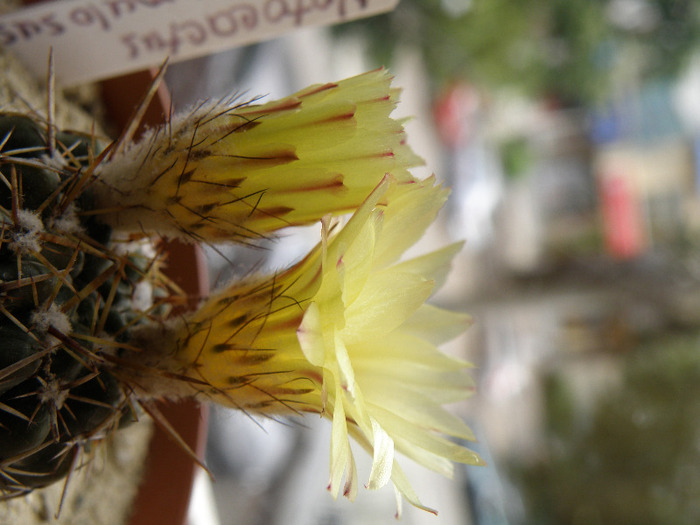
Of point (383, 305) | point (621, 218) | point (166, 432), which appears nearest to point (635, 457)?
A: point (621, 218)

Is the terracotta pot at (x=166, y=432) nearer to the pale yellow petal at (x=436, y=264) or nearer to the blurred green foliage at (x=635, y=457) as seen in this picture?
the pale yellow petal at (x=436, y=264)

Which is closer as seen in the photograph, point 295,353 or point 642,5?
point 295,353

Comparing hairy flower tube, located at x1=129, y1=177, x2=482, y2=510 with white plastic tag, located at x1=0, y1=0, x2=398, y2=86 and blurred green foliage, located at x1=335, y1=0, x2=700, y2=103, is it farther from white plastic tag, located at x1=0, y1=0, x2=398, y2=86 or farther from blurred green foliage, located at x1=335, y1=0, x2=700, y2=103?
blurred green foliage, located at x1=335, y1=0, x2=700, y2=103

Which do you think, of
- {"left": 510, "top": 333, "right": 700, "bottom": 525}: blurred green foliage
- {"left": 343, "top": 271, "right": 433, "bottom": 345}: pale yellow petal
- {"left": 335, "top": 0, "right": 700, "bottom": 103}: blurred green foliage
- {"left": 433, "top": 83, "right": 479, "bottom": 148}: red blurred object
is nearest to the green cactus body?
{"left": 343, "top": 271, "right": 433, "bottom": 345}: pale yellow petal

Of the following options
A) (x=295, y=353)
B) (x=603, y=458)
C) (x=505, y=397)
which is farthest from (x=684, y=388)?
(x=295, y=353)

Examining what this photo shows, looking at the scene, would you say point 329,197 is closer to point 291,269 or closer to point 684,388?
point 291,269

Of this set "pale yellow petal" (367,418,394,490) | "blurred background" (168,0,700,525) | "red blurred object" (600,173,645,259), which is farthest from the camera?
"red blurred object" (600,173,645,259)
